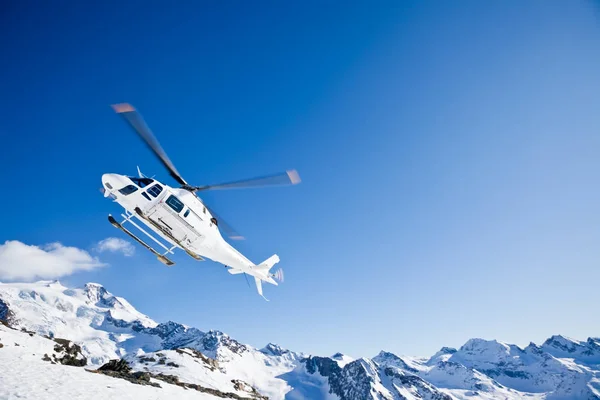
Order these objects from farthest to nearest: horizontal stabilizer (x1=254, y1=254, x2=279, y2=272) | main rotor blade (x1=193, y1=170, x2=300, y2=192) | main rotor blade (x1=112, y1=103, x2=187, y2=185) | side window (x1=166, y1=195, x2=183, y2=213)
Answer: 1. horizontal stabilizer (x1=254, y1=254, x2=279, y2=272)
2. side window (x1=166, y1=195, x2=183, y2=213)
3. main rotor blade (x1=193, y1=170, x2=300, y2=192)
4. main rotor blade (x1=112, y1=103, x2=187, y2=185)

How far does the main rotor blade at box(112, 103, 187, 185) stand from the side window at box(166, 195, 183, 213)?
1654 millimetres

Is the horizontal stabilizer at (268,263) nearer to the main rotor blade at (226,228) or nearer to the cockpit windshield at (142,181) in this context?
the main rotor blade at (226,228)

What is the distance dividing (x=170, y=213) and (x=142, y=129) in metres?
4.76

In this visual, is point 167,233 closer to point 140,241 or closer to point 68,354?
point 140,241

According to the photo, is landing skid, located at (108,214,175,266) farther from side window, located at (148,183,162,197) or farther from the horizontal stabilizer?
the horizontal stabilizer

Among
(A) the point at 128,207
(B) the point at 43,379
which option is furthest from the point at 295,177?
(B) the point at 43,379

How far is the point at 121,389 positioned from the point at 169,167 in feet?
41.3

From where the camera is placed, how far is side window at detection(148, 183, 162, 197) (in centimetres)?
1823

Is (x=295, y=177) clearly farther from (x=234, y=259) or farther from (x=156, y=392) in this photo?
(x=156, y=392)

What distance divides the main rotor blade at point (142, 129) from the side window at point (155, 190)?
118 cm

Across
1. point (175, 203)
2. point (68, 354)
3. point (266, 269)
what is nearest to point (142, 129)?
point (175, 203)

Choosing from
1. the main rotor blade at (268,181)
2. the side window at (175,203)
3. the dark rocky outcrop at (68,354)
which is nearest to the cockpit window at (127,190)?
the side window at (175,203)

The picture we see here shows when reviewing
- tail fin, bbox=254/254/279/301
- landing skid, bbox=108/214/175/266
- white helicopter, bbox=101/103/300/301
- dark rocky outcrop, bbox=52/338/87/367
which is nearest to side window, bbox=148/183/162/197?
white helicopter, bbox=101/103/300/301

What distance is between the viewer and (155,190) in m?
18.4
